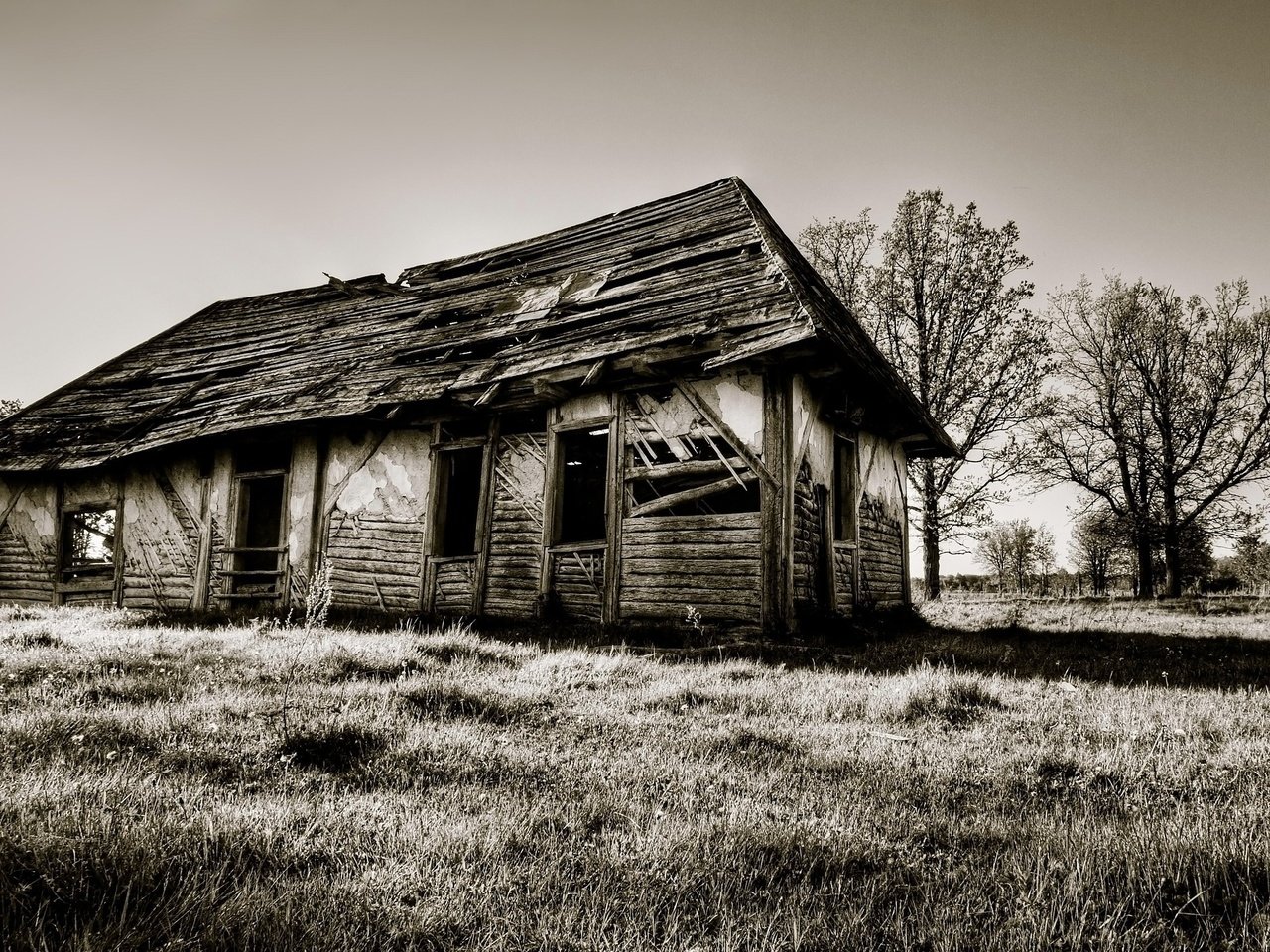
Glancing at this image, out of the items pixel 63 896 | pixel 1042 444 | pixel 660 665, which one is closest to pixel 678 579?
pixel 660 665

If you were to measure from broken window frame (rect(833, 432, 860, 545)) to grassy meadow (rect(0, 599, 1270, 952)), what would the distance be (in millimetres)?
5203

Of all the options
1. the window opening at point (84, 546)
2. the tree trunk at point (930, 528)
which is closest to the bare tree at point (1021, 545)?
the tree trunk at point (930, 528)

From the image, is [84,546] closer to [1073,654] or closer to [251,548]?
[251,548]

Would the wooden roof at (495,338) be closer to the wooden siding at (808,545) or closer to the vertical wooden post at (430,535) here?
the vertical wooden post at (430,535)

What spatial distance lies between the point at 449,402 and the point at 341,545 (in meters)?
3.00

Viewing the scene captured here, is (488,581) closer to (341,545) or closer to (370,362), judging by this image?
(341,545)

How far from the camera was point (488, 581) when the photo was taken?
33.5 ft

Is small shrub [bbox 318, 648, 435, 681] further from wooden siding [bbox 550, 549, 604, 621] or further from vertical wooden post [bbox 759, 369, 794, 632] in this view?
vertical wooden post [bbox 759, 369, 794, 632]

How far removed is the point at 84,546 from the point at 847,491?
1447 cm

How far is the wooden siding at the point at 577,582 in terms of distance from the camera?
9.38 m

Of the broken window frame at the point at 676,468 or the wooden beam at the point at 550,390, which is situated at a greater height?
the wooden beam at the point at 550,390

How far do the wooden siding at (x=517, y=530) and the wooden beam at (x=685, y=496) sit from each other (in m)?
1.60

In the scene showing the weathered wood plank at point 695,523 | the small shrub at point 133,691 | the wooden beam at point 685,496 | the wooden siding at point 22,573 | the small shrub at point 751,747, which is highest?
the wooden beam at point 685,496

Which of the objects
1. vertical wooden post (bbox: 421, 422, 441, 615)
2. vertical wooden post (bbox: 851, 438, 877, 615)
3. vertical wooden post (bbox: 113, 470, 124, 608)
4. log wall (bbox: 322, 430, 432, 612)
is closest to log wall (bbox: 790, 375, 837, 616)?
vertical wooden post (bbox: 851, 438, 877, 615)
